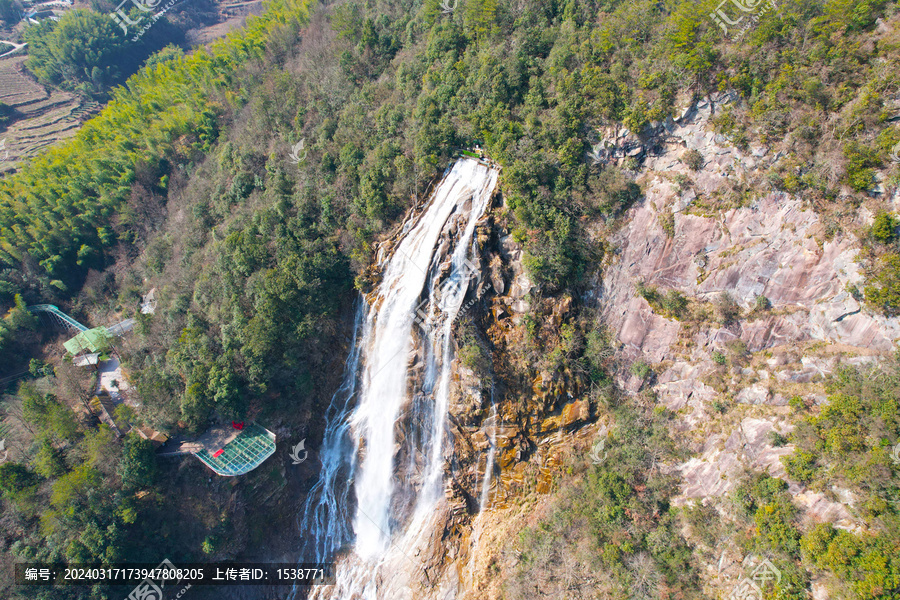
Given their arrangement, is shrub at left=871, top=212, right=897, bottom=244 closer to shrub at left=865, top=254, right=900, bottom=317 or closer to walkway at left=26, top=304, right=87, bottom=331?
shrub at left=865, top=254, right=900, bottom=317

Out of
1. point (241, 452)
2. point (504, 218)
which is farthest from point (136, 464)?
point (504, 218)

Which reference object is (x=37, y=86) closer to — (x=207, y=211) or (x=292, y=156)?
(x=207, y=211)

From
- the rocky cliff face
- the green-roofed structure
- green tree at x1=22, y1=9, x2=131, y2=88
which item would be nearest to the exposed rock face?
the rocky cliff face

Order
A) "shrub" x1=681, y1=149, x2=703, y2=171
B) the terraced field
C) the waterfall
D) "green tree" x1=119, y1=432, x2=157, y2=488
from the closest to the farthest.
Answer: "shrub" x1=681, y1=149, x2=703, y2=171
"green tree" x1=119, y1=432, x2=157, y2=488
the waterfall
the terraced field

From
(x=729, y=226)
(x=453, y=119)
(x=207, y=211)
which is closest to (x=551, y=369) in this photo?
(x=729, y=226)

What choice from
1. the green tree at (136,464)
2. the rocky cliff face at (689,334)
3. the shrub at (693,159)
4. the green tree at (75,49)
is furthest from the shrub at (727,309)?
the green tree at (75,49)

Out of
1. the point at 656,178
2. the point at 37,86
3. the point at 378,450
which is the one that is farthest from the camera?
the point at 37,86
